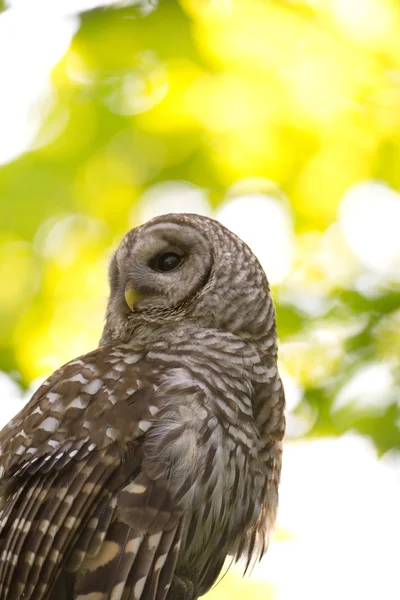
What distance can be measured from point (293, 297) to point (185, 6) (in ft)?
4.74

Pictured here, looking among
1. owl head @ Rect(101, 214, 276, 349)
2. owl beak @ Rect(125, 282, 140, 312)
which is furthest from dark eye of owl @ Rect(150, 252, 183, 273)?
owl beak @ Rect(125, 282, 140, 312)

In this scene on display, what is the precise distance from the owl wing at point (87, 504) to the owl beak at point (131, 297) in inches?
25.3

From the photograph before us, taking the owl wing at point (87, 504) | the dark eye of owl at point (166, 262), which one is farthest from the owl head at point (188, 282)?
the owl wing at point (87, 504)

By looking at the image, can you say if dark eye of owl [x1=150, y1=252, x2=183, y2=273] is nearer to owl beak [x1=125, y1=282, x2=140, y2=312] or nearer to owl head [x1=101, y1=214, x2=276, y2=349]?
owl head [x1=101, y1=214, x2=276, y2=349]

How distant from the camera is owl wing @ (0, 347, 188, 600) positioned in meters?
3.68

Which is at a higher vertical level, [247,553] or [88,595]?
[247,553]

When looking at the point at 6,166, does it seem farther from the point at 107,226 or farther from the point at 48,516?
the point at 48,516

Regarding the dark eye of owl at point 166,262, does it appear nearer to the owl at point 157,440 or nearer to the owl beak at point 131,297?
the owl at point 157,440

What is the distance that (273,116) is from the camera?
506 centimetres

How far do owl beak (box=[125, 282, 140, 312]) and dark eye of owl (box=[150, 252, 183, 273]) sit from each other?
0.15 meters

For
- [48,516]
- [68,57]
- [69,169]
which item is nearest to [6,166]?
[69,169]

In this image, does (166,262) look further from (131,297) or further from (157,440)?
(157,440)

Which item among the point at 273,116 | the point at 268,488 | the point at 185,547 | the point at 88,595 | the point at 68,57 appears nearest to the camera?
the point at 88,595

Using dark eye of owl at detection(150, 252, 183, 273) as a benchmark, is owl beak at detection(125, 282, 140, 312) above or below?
below
